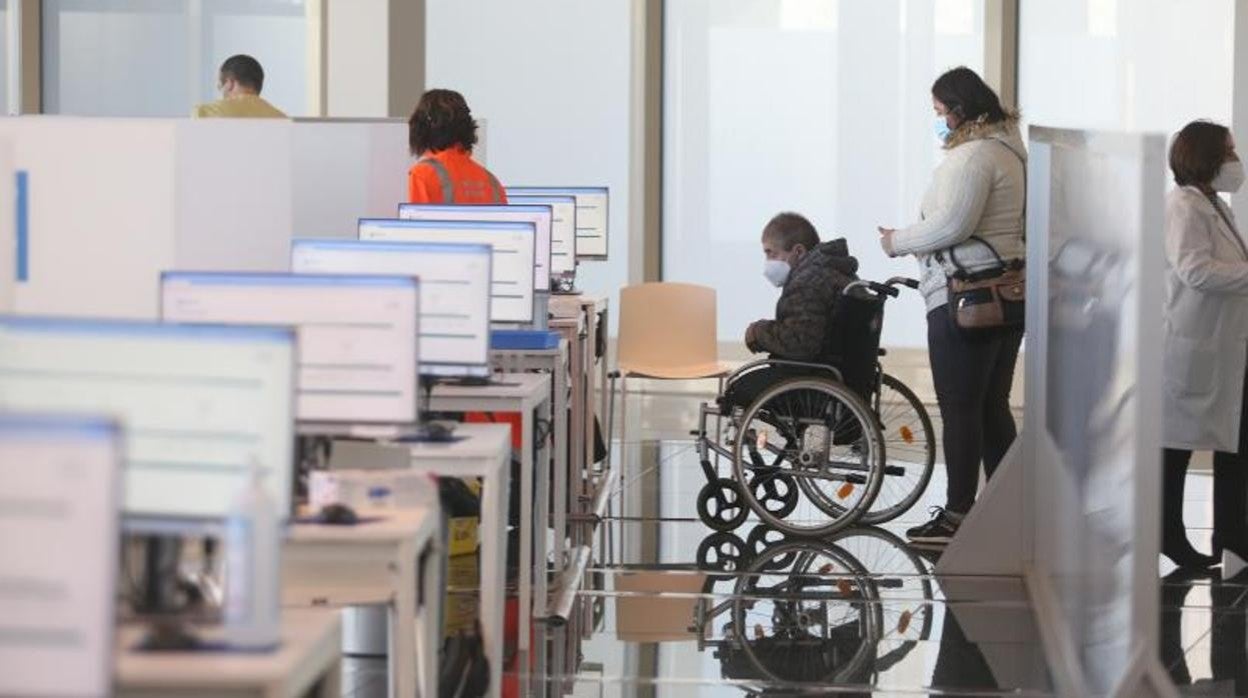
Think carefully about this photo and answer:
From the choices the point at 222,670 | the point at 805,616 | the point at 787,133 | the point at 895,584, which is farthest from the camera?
the point at 787,133

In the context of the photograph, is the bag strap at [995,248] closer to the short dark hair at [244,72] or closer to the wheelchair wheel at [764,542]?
the wheelchair wheel at [764,542]

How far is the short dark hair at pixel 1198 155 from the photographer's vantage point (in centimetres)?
737

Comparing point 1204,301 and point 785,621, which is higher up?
point 1204,301

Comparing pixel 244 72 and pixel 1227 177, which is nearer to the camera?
pixel 1227 177

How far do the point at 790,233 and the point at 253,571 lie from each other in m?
5.81

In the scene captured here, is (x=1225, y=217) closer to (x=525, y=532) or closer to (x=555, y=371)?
(x=555, y=371)

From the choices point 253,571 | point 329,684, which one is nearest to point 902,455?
point 329,684

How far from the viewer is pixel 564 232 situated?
1126 centimetres

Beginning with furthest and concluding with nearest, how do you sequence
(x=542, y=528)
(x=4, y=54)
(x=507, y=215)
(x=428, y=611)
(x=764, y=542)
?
1. (x=4, y=54)
2. (x=764, y=542)
3. (x=507, y=215)
4. (x=542, y=528)
5. (x=428, y=611)

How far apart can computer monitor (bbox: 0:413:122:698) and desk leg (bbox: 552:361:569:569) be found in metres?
4.50

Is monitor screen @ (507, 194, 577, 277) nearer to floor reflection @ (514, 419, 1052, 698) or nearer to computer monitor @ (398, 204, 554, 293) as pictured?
floor reflection @ (514, 419, 1052, 698)

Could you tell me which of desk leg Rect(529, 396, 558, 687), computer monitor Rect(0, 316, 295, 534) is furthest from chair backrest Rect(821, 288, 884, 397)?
computer monitor Rect(0, 316, 295, 534)

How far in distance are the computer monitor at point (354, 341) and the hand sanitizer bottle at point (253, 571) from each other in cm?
Result: 162

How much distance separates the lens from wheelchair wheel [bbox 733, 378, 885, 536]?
26.7 feet
